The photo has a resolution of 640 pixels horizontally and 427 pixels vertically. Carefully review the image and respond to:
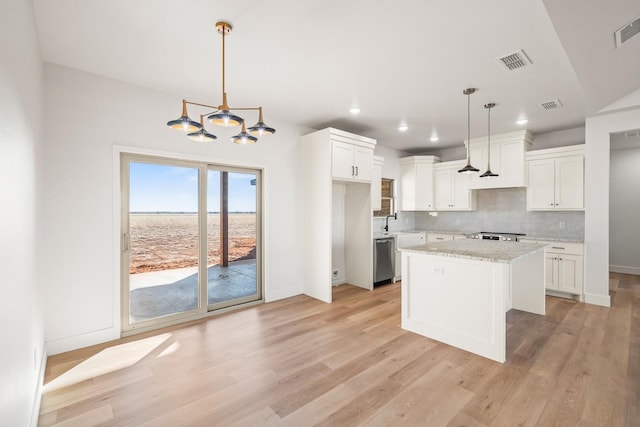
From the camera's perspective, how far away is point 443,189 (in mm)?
6266

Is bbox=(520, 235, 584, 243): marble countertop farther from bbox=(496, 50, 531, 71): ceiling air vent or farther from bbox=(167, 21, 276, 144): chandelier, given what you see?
bbox=(167, 21, 276, 144): chandelier

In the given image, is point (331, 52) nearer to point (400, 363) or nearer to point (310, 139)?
point (310, 139)

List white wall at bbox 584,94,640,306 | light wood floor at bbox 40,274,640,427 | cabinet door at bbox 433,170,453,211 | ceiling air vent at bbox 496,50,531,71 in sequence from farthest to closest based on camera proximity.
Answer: cabinet door at bbox 433,170,453,211 < white wall at bbox 584,94,640,306 < ceiling air vent at bbox 496,50,531,71 < light wood floor at bbox 40,274,640,427

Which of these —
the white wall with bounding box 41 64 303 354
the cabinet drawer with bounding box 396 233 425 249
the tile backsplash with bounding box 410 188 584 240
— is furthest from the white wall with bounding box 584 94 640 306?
the white wall with bounding box 41 64 303 354

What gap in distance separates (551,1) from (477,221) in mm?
4847

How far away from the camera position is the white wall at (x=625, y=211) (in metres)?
6.09

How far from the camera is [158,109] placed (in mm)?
→ 3432

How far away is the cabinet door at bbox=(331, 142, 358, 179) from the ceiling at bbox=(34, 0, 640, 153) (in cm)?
59

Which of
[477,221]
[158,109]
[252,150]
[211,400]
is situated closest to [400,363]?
[211,400]

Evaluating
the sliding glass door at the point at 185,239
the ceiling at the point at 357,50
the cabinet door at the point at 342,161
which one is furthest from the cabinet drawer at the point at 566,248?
the sliding glass door at the point at 185,239

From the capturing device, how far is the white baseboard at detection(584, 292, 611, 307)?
416 cm

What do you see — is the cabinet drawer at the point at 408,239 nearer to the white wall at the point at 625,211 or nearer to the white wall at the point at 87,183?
the white wall at the point at 87,183

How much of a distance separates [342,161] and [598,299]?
163 inches

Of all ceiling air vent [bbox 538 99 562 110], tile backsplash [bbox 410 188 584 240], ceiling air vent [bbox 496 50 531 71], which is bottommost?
tile backsplash [bbox 410 188 584 240]
